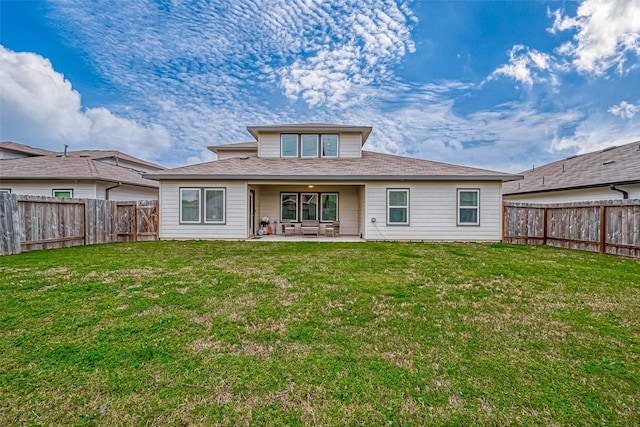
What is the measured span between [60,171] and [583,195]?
24986 millimetres

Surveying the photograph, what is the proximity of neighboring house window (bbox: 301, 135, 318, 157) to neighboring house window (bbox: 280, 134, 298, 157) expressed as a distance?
0.35 m

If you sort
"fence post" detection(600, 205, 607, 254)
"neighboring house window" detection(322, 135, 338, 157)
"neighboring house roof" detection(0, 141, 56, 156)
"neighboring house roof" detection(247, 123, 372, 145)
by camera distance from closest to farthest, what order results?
"fence post" detection(600, 205, 607, 254), "neighboring house roof" detection(247, 123, 372, 145), "neighboring house window" detection(322, 135, 338, 157), "neighboring house roof" detection(0, 141, 56, 156)

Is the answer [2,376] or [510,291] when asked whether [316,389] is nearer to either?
[2,376]

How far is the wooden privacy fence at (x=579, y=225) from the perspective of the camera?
27.6 ft

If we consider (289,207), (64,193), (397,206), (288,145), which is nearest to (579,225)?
(397,206)

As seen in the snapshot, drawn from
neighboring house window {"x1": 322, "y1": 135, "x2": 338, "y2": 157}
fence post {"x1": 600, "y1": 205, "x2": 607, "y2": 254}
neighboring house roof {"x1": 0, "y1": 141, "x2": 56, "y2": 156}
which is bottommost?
fence post {"x1": 600, "y1": 205, "x2": 607, "y2": 254}

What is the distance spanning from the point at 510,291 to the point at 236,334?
455cm

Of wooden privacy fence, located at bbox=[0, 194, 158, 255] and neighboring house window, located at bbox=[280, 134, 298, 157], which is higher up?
neighboring house window, located at bbox=[280, 134, 298, 157]

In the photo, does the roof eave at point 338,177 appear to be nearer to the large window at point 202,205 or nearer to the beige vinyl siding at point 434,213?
the beige vinyl siding at point 434,213

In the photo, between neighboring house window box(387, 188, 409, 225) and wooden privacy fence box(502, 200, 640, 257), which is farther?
neighboring house window box(387, 188, 409, 225)

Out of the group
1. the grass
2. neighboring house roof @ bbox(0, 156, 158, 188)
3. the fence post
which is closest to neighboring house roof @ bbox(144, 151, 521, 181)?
the fence post

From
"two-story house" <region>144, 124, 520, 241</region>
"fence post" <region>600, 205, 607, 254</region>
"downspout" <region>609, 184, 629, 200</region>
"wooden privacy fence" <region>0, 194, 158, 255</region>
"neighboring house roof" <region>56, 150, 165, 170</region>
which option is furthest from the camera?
"neighboring house roof" <region>56, 150, 165, 170</region>

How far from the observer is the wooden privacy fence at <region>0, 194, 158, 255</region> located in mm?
8305

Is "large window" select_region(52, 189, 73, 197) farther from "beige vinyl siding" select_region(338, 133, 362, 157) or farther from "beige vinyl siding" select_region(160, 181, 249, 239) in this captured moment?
"beige vinyl siding" select_region(338, 133, 362, 157)
